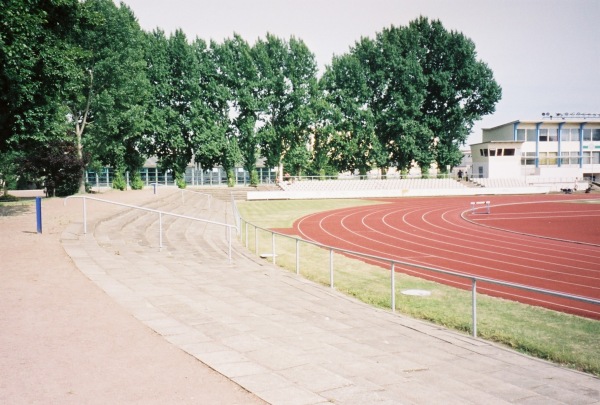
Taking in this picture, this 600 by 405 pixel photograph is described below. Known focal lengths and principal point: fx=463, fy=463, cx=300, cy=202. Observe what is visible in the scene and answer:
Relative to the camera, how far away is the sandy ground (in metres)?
4.51

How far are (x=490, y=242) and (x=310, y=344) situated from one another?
58.2 ft

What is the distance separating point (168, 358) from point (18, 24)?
16537mm

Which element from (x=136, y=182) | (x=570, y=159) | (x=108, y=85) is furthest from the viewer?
(x=570, y=159)

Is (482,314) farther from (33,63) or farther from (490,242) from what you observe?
(33,63)

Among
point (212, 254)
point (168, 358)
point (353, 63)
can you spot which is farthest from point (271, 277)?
point (353, 63)

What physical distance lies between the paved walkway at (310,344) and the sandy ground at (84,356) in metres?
0.29

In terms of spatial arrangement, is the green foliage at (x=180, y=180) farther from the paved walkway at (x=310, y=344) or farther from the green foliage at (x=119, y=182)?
the paved walkway at (x=310, y=344)

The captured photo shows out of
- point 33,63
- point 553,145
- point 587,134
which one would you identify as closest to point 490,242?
point 33,63

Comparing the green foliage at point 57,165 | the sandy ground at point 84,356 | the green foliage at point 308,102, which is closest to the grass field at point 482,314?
the sandy ground at point 84,356

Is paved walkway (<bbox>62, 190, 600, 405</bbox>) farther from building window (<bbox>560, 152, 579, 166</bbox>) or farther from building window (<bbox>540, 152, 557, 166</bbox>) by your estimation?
building window (<bbox>560, 152, 579, 166</bbox>)

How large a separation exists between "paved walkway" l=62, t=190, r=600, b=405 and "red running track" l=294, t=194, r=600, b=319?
570 centimetres

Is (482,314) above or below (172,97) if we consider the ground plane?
below

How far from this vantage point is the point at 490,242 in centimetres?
2188

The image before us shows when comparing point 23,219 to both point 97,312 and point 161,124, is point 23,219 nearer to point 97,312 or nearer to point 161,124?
point 97,312
